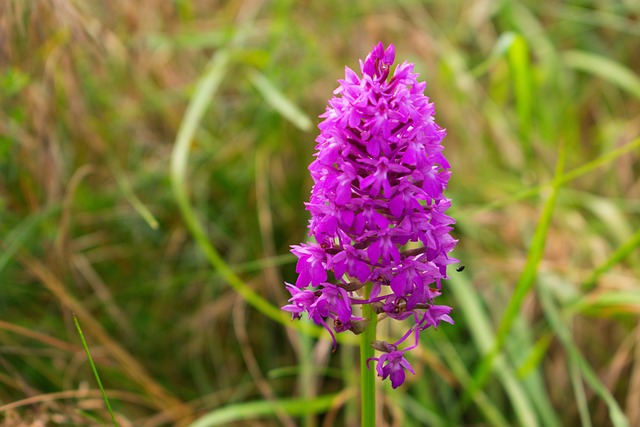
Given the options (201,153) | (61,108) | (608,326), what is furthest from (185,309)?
(608,326)

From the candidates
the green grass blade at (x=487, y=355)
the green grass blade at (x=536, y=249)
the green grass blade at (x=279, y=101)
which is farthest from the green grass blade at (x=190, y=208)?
the green grass blade at (x=536, y=249)

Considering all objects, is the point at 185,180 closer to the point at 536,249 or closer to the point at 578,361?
the point at 536,249

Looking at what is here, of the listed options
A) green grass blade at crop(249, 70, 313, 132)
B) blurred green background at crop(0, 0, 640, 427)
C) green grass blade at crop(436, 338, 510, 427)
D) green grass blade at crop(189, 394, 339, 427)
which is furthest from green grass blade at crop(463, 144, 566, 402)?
green grass blade at crop(249, 70, 313, 132)

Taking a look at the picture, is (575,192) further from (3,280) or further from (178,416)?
(3,280)

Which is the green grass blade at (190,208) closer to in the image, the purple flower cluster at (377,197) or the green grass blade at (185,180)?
the green grass blade at (185,180)

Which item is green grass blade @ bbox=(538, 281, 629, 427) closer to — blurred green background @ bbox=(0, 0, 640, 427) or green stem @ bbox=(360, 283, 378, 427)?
blurred green background @ bbox=(0, 0, 640, 427)
